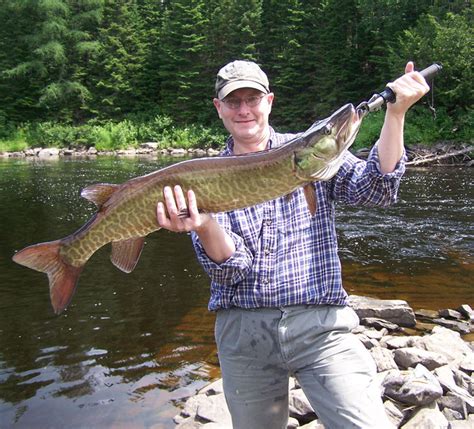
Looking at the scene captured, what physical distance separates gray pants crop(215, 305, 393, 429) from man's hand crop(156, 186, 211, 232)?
0.55m

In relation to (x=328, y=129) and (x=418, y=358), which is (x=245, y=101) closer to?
(x=328, y=129)

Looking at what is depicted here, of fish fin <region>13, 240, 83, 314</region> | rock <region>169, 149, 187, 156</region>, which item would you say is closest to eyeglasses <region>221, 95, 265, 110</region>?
fish fin <region>13, 240, 83, 314</region>

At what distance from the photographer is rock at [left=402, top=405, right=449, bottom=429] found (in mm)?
3779

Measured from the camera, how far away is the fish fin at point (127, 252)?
304 centimetres

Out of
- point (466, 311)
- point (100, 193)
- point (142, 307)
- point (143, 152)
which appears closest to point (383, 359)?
point (466, 311)

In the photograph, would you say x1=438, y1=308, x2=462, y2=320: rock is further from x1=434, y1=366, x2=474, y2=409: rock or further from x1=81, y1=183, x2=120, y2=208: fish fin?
x1=81, y1=183, x2=120, y2=208: fish fin

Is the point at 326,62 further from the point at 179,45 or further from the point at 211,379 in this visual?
the point at 211,379

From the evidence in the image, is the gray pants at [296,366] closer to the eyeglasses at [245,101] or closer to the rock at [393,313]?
the eyeglasses at [245,101]

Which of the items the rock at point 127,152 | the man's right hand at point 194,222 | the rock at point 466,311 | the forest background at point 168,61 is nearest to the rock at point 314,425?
the man's right hand at point 194,222

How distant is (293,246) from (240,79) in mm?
1029

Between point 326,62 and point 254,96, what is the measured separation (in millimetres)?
37008

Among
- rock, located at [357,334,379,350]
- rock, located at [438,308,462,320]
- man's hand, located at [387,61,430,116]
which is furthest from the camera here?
rock, located at [438,308,462,320]

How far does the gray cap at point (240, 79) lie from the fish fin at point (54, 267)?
1335mm

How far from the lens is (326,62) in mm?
37969
